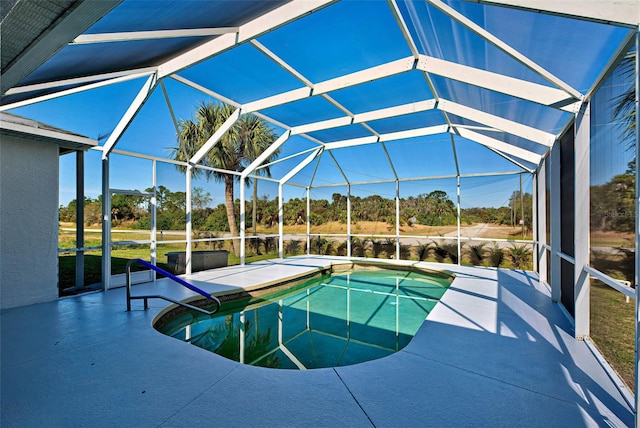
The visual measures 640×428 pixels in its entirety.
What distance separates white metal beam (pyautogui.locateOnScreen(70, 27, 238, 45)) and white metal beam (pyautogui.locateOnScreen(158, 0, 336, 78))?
0.15 metres

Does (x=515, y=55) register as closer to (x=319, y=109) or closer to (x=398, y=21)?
(x=398, y=21)

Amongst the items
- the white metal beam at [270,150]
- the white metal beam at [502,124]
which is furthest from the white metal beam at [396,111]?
the white metal beam at [270,150]

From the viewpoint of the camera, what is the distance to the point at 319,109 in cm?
→ 694

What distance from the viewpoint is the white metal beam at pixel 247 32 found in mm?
3564

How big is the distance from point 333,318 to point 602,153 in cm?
456

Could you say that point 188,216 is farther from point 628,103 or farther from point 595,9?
point 628,103

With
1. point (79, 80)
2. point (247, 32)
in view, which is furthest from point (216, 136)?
point (247, 32)

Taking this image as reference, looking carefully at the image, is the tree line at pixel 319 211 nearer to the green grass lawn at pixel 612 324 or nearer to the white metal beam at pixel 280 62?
the white metal beam at pixel 280 62

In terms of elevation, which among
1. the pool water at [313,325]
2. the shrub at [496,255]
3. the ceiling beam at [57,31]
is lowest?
Answer: the pool water at [313,325]

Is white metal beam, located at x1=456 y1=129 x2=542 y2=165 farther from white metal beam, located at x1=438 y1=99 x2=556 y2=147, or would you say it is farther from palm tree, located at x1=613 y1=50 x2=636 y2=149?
palm tree, located at x1=613 y1=50 x2=636 y2=149

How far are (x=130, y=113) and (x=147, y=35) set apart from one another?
259 cm

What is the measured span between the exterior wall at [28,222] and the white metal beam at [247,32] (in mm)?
2678

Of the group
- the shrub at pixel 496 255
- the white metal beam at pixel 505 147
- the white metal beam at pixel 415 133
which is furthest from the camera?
the shrub at pixel 496 255

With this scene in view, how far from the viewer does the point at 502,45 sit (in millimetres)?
3287
